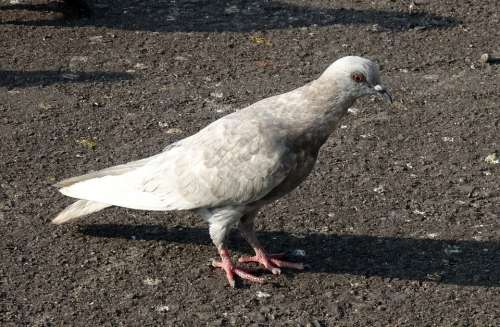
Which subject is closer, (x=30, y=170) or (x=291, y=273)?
(x=291, y=273)

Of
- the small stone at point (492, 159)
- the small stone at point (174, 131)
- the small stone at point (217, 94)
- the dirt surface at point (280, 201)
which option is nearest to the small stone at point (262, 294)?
the dirt surface at point (280, 201)

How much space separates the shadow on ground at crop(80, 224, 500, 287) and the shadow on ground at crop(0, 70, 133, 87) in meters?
2.42

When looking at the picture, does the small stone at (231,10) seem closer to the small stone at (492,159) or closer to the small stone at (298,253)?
the small stone at (492,159)

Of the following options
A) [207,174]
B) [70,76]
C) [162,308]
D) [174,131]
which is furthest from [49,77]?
[162,308]

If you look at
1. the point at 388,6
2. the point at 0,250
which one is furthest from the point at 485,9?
the point at 0,250

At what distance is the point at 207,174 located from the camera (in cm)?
511

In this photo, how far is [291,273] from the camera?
5.49 metres

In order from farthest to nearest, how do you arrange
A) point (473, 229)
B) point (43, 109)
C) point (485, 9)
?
point (485, 9) < point (43, 109) < point (473, 229)

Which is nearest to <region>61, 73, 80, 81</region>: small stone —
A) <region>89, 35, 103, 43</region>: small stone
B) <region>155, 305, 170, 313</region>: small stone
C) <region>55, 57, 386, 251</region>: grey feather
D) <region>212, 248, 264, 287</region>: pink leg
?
<region>89, 35, 103, 43</region>: small stone

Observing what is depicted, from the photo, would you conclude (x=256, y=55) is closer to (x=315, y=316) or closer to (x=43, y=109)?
(x=43, y=109)

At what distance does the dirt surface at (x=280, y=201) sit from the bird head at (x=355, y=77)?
46.7 inches

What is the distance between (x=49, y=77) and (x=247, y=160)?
11.7ft

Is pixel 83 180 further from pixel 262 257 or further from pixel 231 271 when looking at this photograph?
pixel 262 257

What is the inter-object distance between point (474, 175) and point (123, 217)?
104 inches
